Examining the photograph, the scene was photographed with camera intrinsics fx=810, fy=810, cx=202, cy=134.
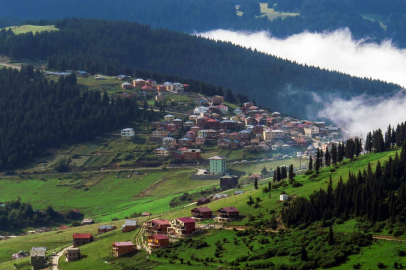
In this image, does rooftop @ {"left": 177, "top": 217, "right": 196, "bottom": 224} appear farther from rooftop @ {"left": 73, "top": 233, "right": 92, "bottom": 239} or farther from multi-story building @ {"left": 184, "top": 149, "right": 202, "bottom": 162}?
multi-story building @ {"left": 184, "top": 149, "right": 202, "bottom": 162}

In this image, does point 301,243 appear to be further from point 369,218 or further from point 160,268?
point 160,268

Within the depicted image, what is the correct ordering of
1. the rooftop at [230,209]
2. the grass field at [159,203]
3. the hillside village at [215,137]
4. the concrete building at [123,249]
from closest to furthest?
1. the grass field at [159,203]
2. the concrete building at [123,249]
3. the rooftop at [230,209]
4. the hillside village at [215,137]

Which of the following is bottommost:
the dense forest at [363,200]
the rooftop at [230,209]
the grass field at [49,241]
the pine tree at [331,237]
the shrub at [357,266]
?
the grass field at [49,241]

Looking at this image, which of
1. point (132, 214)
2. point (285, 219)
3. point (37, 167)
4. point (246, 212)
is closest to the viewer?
point (285, 219)

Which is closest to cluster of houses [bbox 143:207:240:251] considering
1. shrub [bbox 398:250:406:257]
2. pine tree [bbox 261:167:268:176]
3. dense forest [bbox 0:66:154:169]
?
shrub [bbox 398:250:406:257]

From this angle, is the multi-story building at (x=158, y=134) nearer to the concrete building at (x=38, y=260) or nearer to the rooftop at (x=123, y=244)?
the concrete building at (x=38, y=260)

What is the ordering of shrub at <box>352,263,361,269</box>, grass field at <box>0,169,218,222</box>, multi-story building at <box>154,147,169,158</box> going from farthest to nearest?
multi-story building at <box>154,147,169,158</box>, grass field at <box>0,169,218,222</box>, shrub at <box>352,263,361,269</box>

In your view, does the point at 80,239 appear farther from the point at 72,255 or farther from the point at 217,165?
the point at 217,165

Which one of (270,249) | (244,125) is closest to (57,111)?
(244,125)

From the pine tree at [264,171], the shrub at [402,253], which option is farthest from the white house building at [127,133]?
the shrub at [402,253]
